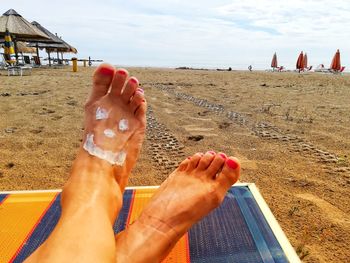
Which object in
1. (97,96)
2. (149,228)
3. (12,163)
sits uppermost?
(97,96)

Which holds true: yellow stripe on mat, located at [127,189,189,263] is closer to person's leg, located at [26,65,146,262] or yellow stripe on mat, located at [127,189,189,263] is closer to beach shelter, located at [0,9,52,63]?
person's leg, located at [26,65,146,262]

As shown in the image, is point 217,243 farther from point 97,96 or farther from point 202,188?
point 97,96

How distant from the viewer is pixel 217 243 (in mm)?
1184

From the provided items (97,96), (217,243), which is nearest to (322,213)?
(217,243)

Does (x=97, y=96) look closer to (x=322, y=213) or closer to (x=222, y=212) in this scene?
(x=222, y=212)

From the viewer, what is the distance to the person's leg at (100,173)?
0.80m

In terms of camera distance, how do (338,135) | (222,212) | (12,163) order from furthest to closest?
(338,135) → (12,163) → (222,212)

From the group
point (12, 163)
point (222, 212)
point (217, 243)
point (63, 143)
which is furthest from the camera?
point (63, 143)

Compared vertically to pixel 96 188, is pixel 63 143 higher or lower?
lower

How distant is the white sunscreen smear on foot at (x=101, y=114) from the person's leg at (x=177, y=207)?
45cm

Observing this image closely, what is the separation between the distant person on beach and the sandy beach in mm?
501

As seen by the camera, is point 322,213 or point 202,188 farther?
point 322,213

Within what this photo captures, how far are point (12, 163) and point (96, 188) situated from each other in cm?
143

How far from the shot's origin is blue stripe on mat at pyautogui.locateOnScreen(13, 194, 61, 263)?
111cm
